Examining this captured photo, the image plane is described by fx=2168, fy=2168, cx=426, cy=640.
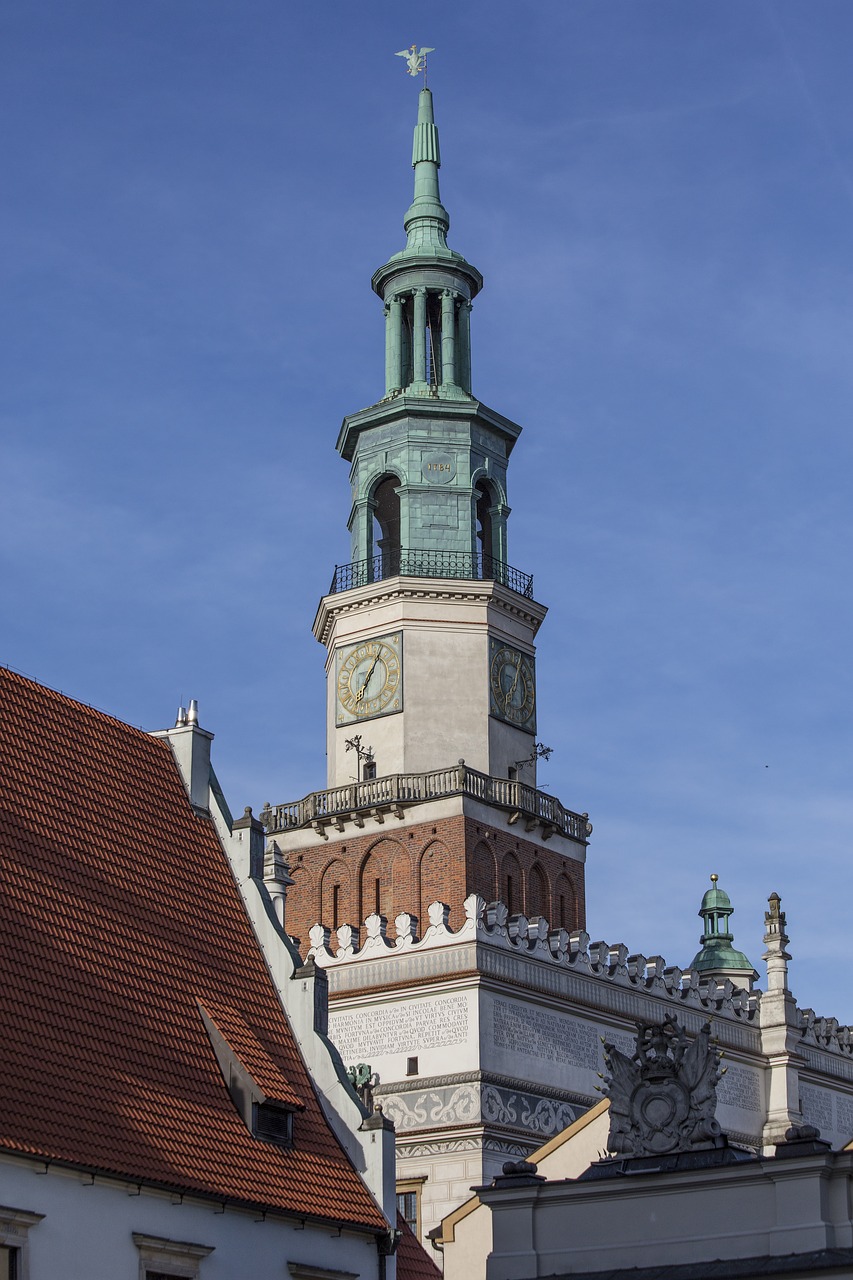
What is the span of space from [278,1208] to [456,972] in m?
21.9

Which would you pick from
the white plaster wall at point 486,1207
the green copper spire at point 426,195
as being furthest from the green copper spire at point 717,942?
Result: the white plaster wall at point 486,1207

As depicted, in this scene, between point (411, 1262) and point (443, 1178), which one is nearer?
point (411, 1262)

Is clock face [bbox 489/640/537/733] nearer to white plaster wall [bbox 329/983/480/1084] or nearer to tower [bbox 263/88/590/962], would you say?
tower [bbox 263/88/590/962]

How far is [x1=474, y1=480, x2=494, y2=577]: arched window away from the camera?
63.3m

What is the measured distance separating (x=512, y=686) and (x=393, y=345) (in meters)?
11.5

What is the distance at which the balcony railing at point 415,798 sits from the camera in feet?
Result: 191

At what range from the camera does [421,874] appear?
5803 cm

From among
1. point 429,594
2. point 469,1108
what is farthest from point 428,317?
point 469,1108

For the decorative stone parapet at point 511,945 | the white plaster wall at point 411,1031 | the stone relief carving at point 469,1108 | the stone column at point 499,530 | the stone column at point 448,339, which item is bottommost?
the stone relief carving at point 469,1108

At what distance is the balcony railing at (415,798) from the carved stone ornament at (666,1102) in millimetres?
29927

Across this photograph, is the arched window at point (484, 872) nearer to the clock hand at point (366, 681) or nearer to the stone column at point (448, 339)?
the clock hand at point (366, 681)

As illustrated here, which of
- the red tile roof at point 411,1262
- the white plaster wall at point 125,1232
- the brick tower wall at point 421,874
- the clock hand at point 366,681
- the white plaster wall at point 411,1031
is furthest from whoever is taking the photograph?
the clock hand at point 366,681

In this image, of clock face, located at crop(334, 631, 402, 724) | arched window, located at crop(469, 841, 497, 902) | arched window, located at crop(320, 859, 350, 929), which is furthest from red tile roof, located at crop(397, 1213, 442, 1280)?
clock face, located at crop(334, 631, 402, 724)

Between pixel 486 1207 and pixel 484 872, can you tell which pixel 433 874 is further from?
pixel 486 1207
